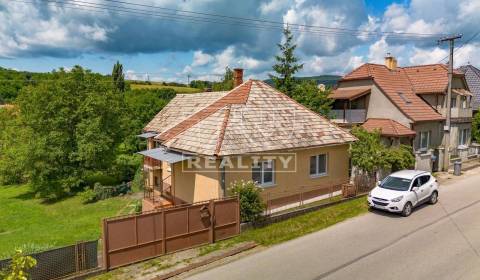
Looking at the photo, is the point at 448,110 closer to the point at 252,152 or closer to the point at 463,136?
the point at 463,136

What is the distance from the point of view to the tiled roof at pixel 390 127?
1055 inches

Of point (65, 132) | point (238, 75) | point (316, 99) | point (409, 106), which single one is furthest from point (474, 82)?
point (65, 132)

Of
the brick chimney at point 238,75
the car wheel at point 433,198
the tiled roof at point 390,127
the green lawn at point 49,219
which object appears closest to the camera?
the car wheel at point 433,198

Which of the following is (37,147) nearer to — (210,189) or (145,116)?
(145,116)

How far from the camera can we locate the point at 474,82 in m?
43.2

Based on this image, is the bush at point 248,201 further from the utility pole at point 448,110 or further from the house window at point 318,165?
the utility pole at point 448,110

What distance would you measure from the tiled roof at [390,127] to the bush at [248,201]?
13.1 meters

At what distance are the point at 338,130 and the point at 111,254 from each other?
14867 millimetres

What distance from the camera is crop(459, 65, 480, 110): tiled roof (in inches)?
1604

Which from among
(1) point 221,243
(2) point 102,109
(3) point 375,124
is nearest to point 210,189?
(1) point 221,243

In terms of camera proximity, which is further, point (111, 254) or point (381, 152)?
point (381, 152)

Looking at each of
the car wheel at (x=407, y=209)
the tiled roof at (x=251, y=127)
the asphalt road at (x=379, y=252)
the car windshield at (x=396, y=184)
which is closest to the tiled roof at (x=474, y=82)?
the tiled roof at (x=251, y=127)

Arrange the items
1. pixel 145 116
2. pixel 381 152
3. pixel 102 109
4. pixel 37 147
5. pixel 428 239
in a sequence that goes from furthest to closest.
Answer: pixel 145 116
pixel 102 109
pixel 37 147
pixel 381 152
pixel 428 239

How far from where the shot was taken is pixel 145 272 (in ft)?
40.7
